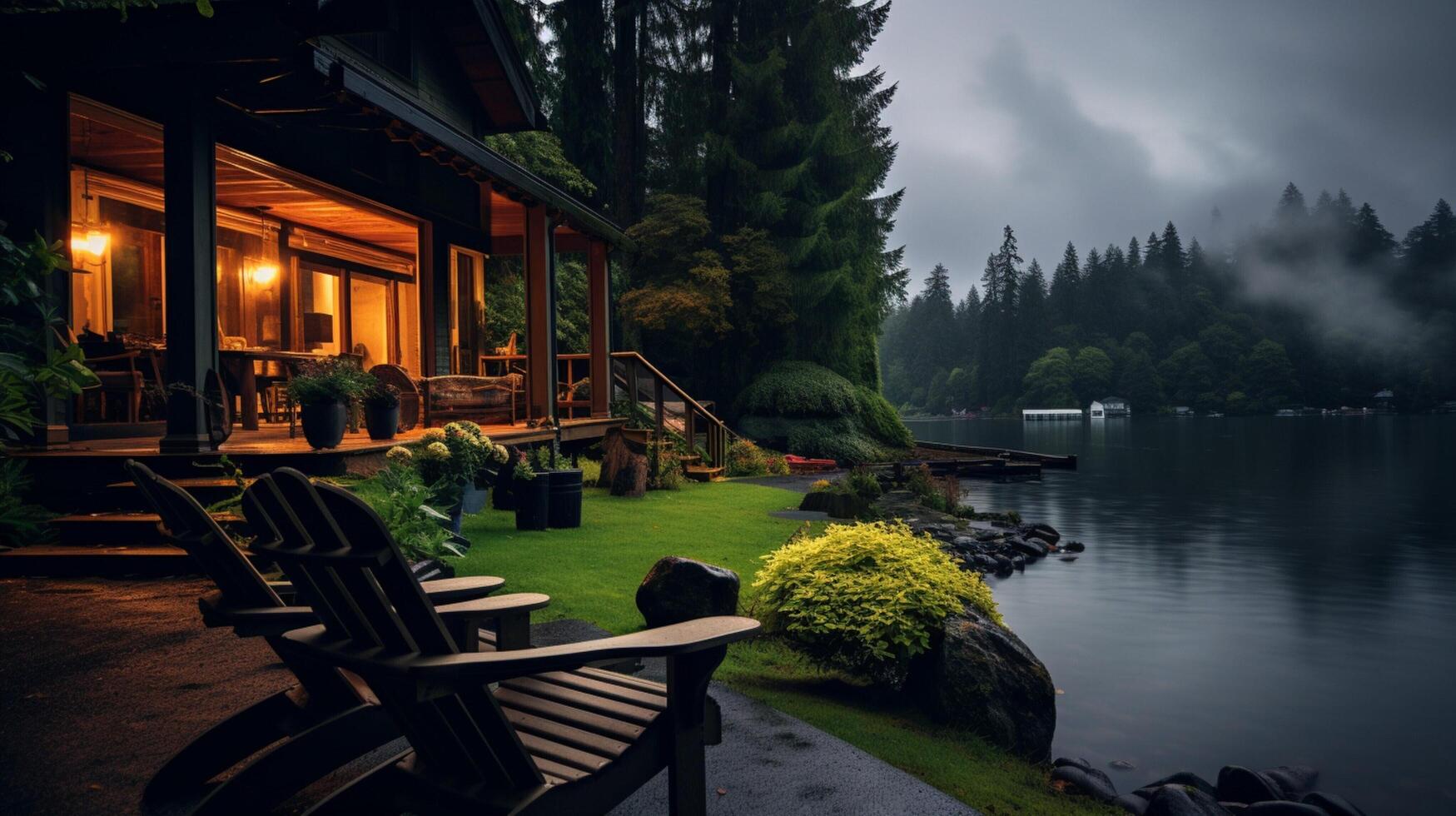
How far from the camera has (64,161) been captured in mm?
7793

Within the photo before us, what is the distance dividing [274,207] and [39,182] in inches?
190

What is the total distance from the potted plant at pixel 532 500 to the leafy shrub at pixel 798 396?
15514 millimetres

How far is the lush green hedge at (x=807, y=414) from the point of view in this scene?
78.5ft

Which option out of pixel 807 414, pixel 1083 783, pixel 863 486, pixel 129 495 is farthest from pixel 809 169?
pixel 1083 783

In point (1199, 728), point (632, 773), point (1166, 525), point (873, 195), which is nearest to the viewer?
point (632, 773)

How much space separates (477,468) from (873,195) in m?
24.2

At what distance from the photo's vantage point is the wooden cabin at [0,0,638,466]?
714 centimetres

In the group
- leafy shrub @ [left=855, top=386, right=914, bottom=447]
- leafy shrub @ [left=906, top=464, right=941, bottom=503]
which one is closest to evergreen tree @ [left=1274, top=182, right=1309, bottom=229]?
leafy shrub @ [left=855, top=386, right=914, bottom=447]

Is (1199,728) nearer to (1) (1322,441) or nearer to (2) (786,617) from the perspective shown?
(2) (786,617)

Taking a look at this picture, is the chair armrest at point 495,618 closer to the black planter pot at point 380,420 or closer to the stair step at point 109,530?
the stair step at point 109,530

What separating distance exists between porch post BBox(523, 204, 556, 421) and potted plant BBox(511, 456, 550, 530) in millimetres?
2712

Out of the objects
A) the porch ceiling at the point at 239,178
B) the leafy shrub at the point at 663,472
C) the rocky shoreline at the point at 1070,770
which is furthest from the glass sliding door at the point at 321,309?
the rocky shoreline at the point at 1070,770

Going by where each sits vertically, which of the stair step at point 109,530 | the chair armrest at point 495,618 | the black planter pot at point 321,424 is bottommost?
the stair step at point 109,530

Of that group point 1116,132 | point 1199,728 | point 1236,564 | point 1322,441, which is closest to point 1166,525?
point 1236,564
